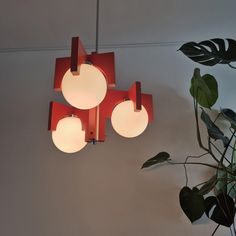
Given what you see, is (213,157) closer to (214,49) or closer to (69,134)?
(214,49)

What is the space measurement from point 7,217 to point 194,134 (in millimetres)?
1462

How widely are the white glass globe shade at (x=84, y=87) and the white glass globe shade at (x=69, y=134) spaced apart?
0.21 meters

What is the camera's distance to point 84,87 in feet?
2.94

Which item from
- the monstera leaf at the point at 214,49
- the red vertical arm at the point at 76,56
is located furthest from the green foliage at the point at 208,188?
the red vertical arm at the point at 76,56

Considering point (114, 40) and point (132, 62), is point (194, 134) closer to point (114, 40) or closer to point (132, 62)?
point (132, 62)

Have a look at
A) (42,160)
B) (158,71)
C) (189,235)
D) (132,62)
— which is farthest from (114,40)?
(189,235)

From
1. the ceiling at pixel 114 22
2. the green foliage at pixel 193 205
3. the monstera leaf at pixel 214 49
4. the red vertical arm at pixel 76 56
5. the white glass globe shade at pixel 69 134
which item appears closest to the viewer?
the red vertical arm at pixel 76 56

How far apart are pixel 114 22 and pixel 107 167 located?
3.41ft

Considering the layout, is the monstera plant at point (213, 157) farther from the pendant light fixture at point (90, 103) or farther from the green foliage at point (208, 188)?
the pendant light fixture at point (90, 103)

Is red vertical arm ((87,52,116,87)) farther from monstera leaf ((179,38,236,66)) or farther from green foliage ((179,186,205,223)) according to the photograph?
green foliage ((179,186,205,223))

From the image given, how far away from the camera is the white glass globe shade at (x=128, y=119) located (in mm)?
1074

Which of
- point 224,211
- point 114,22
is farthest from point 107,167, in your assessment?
point 114,22

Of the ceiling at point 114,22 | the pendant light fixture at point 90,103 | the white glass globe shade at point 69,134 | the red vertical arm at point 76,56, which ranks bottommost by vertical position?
the white glass globe shade at point 69,134

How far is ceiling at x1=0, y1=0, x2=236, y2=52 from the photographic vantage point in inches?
66.6
